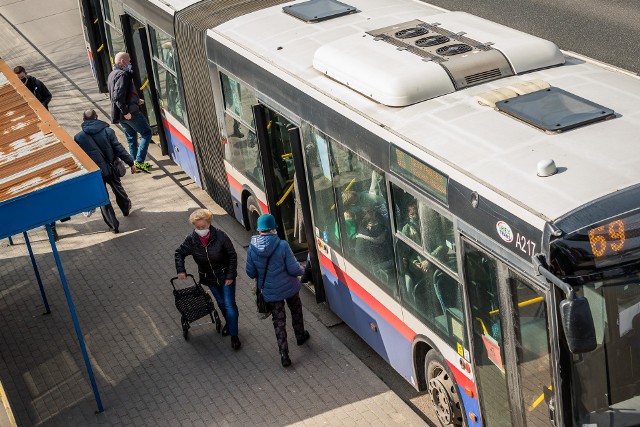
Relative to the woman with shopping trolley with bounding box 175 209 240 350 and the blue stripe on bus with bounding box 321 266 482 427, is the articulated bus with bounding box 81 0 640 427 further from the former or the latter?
the woman with shopping trolley with bounding box 175 209 240 350

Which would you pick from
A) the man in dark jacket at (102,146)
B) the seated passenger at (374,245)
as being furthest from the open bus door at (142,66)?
the seated passenger at (374,245)

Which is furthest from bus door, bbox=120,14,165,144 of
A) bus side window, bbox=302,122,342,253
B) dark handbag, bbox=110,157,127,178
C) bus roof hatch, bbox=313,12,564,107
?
bus roof hatch, bbox=313,12,564,107

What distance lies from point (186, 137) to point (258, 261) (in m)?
4.89

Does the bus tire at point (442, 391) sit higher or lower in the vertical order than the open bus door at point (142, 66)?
lower

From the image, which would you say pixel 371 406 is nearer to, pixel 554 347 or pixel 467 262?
pixel 467 262

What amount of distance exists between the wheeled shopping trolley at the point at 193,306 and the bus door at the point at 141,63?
189 inches

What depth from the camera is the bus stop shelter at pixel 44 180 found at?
898cm

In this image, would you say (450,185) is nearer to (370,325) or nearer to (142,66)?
(370,325)

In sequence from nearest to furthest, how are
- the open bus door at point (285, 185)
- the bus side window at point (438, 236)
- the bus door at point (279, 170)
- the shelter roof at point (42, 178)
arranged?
the bus side window at point (438, 236) < the shelter roof at point (42, 178) < the open bus door at point (285, 185) < the bus door at point (279, 170)

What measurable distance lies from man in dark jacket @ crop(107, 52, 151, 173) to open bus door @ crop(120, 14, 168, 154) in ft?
0.63

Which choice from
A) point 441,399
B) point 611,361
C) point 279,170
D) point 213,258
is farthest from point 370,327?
point 611,361

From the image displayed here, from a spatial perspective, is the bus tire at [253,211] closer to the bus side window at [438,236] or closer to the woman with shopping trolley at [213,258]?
the woman with shopping trolley at [213,258]

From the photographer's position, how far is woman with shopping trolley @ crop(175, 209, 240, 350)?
34.2 ft

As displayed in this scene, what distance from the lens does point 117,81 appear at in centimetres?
1533
